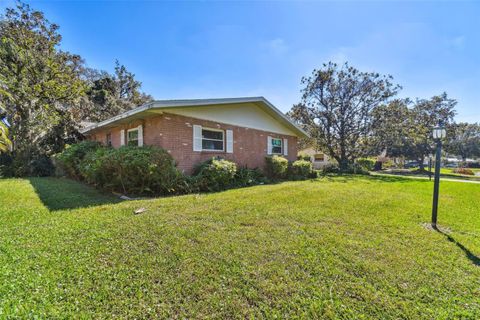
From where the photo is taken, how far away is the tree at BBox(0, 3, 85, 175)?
1161cm

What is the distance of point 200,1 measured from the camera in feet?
24.9

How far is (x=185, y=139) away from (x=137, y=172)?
256cm

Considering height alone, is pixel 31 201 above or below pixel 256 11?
below

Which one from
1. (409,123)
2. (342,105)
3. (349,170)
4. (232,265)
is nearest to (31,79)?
(232,265)

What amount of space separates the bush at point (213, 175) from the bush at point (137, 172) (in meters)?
0.69

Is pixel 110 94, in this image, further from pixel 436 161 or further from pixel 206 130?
pixel 436 161

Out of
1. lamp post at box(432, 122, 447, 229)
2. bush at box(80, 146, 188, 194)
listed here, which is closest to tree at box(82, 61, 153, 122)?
bush at box(80, 146, 188, 194)

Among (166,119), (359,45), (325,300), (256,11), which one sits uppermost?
(256,11)

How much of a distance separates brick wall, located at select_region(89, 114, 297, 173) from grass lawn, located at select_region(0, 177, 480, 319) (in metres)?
3.81

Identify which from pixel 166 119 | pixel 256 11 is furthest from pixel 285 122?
pixel 166 119

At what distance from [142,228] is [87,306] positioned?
1866mm

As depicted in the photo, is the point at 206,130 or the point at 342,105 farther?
the point at 342,105

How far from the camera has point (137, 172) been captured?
662cm

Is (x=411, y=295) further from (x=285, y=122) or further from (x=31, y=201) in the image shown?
(x=285, y=122)
